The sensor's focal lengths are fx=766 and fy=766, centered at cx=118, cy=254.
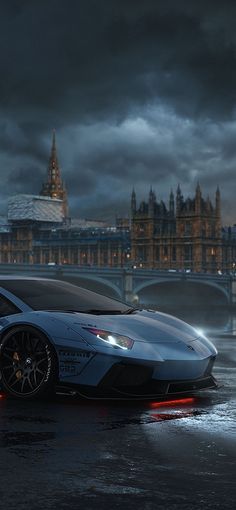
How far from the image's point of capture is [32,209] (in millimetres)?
177000

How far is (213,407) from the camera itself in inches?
236

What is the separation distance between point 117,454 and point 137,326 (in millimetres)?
2223

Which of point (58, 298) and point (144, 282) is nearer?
point (58, 298)

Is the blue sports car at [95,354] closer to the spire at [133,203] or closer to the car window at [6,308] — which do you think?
the car window at [6,308]

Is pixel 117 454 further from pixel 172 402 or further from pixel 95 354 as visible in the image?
pixel 172 402

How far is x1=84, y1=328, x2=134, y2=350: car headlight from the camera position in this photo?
6.03 m

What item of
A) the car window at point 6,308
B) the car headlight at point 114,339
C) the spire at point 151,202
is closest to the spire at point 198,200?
the spire at point 151,202

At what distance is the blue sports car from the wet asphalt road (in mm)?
149

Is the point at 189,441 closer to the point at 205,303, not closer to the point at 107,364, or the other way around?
the point at 107,364

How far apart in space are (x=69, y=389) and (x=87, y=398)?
16 cm

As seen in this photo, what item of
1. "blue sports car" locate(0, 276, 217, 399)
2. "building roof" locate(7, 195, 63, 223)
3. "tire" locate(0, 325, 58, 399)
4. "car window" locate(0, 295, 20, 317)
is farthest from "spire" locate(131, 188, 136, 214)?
"tire" locate(0, 325, 58, 399)

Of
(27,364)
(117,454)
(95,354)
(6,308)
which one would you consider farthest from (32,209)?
(117,454)

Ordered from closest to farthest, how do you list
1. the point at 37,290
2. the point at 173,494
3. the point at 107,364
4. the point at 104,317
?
the point at 173,494
the point at 107,364
the point at 104,317
the point at 37,290


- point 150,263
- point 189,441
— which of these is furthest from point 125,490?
point 150,263
